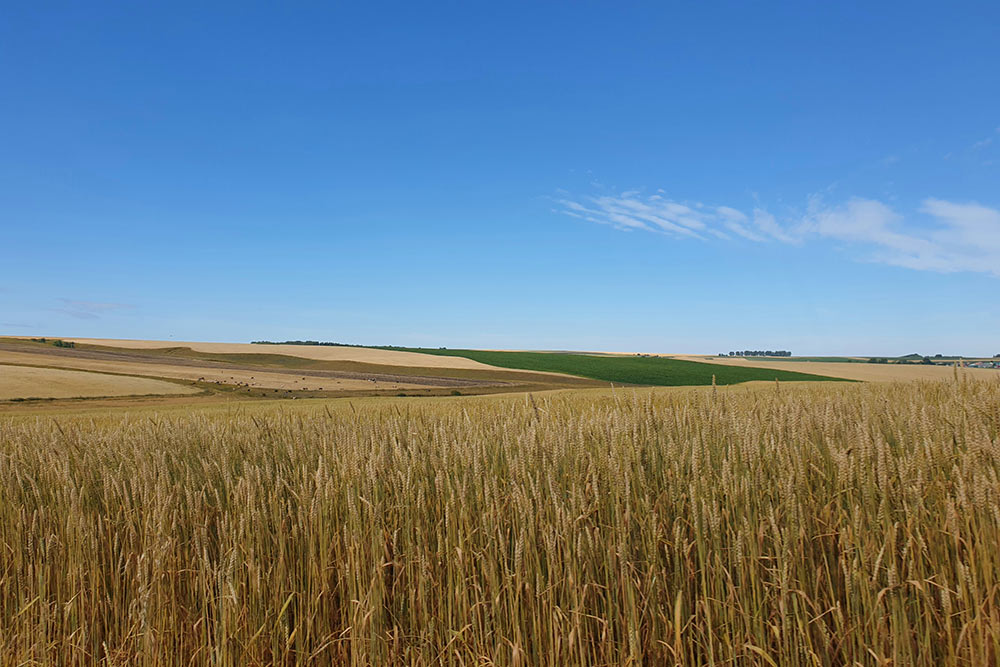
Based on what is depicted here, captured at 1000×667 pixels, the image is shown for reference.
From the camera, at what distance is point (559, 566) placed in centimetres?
208

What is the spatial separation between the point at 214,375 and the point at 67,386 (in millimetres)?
8473

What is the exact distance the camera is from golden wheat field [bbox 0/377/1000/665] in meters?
1.87

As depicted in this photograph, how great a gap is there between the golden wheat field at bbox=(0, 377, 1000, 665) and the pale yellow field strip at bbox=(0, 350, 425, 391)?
21.5m

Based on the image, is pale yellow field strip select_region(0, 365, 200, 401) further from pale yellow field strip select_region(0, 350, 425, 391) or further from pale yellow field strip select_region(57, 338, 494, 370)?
pale yellow field strip select_region(57, 338, 494, 370)

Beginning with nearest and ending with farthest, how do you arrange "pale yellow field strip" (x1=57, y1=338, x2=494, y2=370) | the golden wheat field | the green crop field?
the golden wheat field, the green crop field, "pale yellow field strip" (x1=57, y1=338, x2=494, y2=370)

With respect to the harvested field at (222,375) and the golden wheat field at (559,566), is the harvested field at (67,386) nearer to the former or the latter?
the harvested field at (222,375)

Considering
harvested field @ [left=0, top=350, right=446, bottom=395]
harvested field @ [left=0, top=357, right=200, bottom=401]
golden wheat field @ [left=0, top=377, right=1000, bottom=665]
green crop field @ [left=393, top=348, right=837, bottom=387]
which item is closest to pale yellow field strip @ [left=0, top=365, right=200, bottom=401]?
harvested field @ [left=0, top=357, right=200, bottom=401]

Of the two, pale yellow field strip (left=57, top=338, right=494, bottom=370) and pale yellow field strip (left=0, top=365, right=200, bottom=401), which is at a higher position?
pale yellow field strip (left=57, top=338, right=494, bottom=370)

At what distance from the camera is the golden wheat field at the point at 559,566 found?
1.87m

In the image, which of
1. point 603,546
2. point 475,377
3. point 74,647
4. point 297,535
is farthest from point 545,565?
point 475,377

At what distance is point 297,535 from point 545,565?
Answer: 1099mm

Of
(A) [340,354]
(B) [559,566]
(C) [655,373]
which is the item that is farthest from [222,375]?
(B) [559,566]

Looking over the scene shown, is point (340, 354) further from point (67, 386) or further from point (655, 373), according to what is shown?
point (67, 386)

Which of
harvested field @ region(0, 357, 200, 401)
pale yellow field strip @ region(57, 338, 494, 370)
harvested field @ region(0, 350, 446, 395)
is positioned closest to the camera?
harvested field @ region(0, 357, 200, 401)
